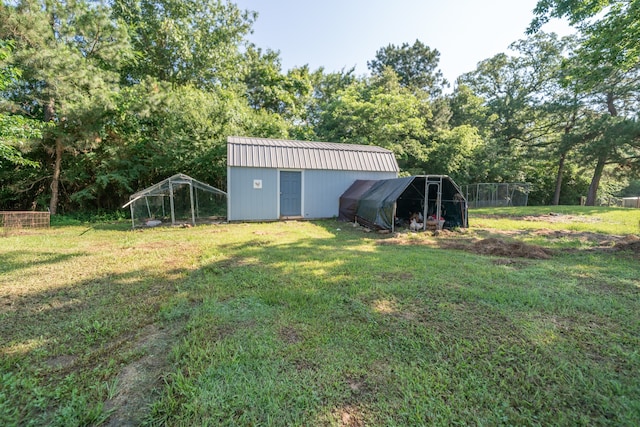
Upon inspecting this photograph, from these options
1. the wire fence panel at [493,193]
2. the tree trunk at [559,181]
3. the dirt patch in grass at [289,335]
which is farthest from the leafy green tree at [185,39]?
the tree trunk at [559,181]

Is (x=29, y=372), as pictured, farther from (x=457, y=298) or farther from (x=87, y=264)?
(x=457, y=298)

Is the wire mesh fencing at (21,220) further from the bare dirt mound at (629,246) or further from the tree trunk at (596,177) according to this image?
the tree trunk at (596,177)

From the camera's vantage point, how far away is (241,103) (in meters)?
14.8

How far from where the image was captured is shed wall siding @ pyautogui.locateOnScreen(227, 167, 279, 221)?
928 cm

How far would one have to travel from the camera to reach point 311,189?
10273 millimetres

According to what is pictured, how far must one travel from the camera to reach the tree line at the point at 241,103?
7859 millimetres

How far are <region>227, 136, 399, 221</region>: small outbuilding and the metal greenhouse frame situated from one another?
98 cm

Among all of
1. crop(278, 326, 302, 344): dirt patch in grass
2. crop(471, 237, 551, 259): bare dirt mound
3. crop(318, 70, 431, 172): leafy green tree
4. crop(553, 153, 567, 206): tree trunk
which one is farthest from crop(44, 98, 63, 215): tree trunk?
crop(553, 153, 567, 206): tree trunk

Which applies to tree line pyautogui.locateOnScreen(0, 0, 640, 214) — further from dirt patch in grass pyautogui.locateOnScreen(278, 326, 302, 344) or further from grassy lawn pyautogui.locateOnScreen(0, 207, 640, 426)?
dirt patch in grass pyautogui.locateOnScreen(278, 326, 302, 344)

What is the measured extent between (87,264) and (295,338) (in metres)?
4.19

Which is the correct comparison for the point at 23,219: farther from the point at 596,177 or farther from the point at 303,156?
the point at 596,177

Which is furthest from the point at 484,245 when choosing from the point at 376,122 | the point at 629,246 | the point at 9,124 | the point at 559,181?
the point at 559,181

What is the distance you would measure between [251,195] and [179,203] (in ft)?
8.15

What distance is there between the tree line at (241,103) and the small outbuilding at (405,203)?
14.6 feet
